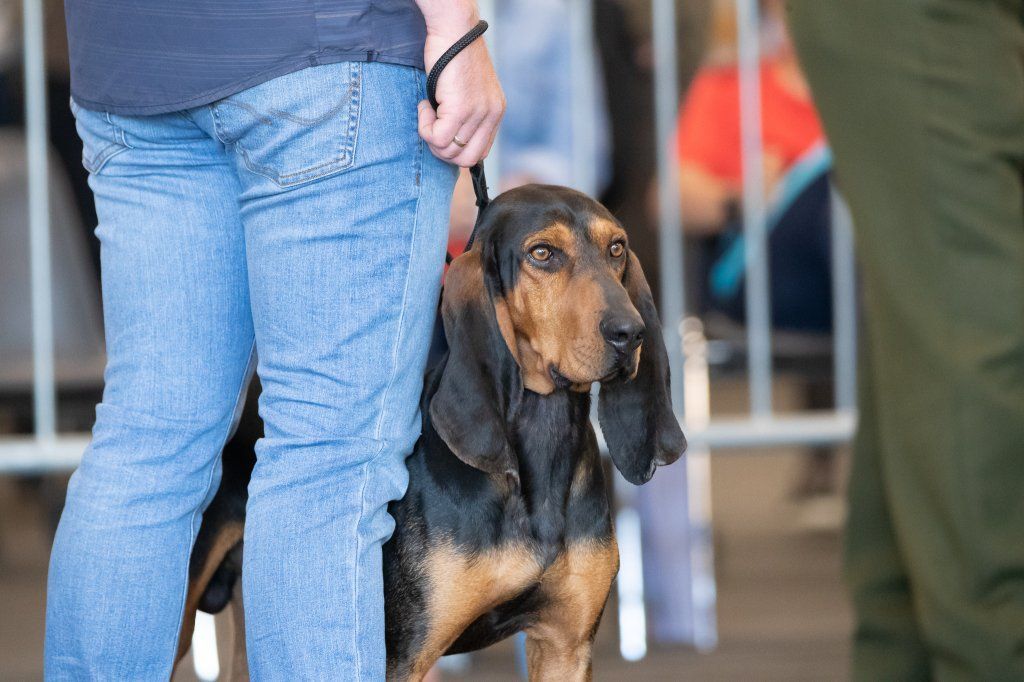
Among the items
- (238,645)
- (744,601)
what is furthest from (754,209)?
(238,645)

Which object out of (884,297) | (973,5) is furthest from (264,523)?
(973,5)

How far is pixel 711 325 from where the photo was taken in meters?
4.97

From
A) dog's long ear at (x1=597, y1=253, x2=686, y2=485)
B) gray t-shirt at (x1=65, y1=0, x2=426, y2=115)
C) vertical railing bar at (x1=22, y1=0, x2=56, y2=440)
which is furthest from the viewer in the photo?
vertical railing bar at (x1=22, y1=0, x2=56, y2=440)

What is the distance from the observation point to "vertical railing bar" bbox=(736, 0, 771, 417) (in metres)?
3.97

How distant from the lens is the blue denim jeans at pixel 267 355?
1667mm

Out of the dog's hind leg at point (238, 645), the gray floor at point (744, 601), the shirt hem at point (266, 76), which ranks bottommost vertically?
the gray floor at point (744, 601)

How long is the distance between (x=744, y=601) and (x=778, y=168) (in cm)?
167

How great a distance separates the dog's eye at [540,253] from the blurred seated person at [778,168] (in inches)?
110

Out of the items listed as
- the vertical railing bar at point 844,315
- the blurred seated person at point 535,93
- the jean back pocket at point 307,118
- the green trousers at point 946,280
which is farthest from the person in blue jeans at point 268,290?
the vertical railing bar at point 844,315

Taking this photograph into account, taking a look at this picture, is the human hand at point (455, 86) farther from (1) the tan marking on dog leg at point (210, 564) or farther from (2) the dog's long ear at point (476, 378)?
(1) the tan marking on dog leg at point (210, 564)

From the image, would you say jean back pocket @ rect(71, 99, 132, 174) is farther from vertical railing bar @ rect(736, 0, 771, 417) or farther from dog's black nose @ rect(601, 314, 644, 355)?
vertical railing bar @ rect(736, 0, 771, 417)

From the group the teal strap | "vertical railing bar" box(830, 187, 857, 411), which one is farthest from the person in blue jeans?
the teal strap

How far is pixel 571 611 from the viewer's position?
2.01 metres

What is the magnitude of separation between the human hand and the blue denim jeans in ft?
0.12
